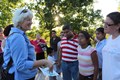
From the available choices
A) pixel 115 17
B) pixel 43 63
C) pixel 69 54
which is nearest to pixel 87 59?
pixel 69 54

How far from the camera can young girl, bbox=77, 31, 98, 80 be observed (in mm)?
5309

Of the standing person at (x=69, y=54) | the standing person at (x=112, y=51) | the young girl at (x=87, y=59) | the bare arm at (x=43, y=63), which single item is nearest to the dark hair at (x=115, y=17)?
the standing person at (x=112, y=51)

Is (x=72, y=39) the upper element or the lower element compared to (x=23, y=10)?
→ lower

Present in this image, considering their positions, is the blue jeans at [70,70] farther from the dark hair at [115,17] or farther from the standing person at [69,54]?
the dark hair at [115,17]

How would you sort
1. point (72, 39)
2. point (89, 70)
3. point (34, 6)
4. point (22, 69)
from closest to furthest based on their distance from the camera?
1. point (22, 69)
2. point (89, 70)
3. point (72, 39)
4. point (34, 6)

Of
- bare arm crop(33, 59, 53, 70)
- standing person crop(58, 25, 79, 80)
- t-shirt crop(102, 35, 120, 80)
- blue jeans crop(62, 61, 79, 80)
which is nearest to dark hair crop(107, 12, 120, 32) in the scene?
t-shirt crop(102, 35, 120, 80)

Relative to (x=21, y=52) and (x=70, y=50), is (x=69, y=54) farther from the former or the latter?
(x=21, y=52)

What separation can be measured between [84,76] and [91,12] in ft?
46.2

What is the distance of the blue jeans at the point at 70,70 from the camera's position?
6935 millimetres

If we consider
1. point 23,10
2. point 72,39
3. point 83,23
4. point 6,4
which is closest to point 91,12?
point 83,23

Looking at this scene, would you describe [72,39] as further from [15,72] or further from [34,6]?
[34,6]

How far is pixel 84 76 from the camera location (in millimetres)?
5586

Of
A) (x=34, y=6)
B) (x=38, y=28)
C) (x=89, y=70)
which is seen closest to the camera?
(x=89, y=70)

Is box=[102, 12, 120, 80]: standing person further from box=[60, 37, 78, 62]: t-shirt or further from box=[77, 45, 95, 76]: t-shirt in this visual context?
box=[60, 37, 78, 62]: t-shirt
